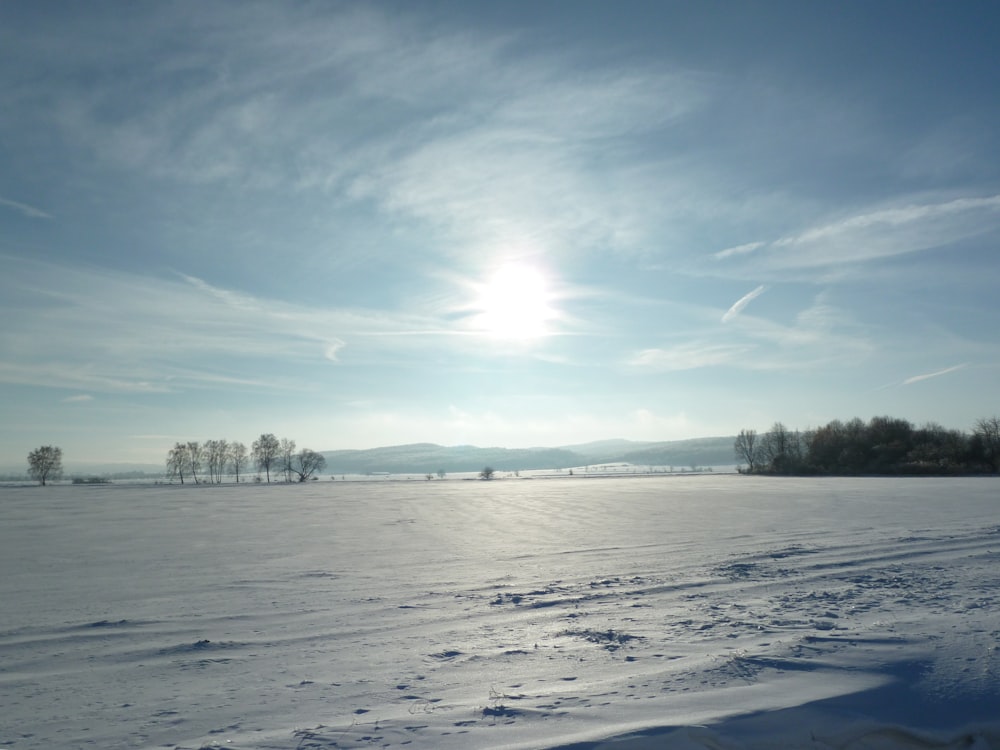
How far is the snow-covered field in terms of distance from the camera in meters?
5.09

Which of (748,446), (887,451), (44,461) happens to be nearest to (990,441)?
(887,451)

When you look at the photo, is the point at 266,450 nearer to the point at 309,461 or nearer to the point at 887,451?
the point at 309,461

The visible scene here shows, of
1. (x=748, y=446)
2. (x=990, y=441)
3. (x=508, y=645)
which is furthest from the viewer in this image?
(x=748, y=446)

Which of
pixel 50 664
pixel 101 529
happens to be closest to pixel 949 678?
pixel 50 664

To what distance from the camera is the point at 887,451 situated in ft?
241

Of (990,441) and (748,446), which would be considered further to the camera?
(748,446)

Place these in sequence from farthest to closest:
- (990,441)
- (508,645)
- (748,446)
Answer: (748,446) < (990,441) < (508,645)

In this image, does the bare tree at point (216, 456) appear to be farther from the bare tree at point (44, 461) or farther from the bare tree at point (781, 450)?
the bare tree at point (781, 450)

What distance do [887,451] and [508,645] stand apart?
8153 cm

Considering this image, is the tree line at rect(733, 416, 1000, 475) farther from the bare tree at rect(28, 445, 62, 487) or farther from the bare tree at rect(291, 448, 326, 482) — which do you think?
the bare tree at rect(28, 445, 62, 487)

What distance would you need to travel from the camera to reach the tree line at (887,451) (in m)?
65.1

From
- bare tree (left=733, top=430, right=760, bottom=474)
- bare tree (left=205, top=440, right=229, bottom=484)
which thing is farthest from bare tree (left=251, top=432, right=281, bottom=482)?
bare tree (left=733, top=430, right=760, bottom=474)

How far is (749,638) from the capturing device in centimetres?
743

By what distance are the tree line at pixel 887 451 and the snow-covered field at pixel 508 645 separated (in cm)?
6173
